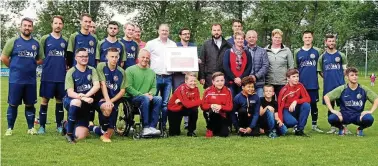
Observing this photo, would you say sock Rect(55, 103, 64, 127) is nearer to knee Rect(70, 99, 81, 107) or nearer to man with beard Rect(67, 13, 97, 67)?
man with beard Rect(67, 13, 97, 67)

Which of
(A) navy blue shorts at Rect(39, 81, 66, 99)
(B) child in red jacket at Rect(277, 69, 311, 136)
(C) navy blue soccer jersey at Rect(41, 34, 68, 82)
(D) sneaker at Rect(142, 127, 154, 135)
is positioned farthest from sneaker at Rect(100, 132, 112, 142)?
(B) child in red jacket at Rect(277, 69, 311, 136)

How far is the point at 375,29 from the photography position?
51.8 meters

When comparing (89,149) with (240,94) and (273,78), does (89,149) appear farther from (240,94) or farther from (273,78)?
(273,78)

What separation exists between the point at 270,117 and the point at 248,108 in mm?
387

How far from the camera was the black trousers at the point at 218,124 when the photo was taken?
8.34m

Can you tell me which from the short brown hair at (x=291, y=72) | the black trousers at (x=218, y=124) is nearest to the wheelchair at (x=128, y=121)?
the black trousers at (x=218, y=124)

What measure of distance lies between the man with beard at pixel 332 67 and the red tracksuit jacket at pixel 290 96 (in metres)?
0.79

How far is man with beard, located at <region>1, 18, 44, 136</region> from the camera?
8258 mm

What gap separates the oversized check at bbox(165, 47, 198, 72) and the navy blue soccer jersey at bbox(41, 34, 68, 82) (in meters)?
1.77

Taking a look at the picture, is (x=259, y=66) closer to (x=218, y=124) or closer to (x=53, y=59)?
(x=218, y=124)

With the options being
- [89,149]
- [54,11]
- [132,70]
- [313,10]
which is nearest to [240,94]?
[132,70]

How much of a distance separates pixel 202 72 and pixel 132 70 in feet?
4.88

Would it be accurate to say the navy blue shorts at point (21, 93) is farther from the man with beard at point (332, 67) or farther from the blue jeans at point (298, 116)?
the man with beard at point (332, 67)

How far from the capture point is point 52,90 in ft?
28.0
